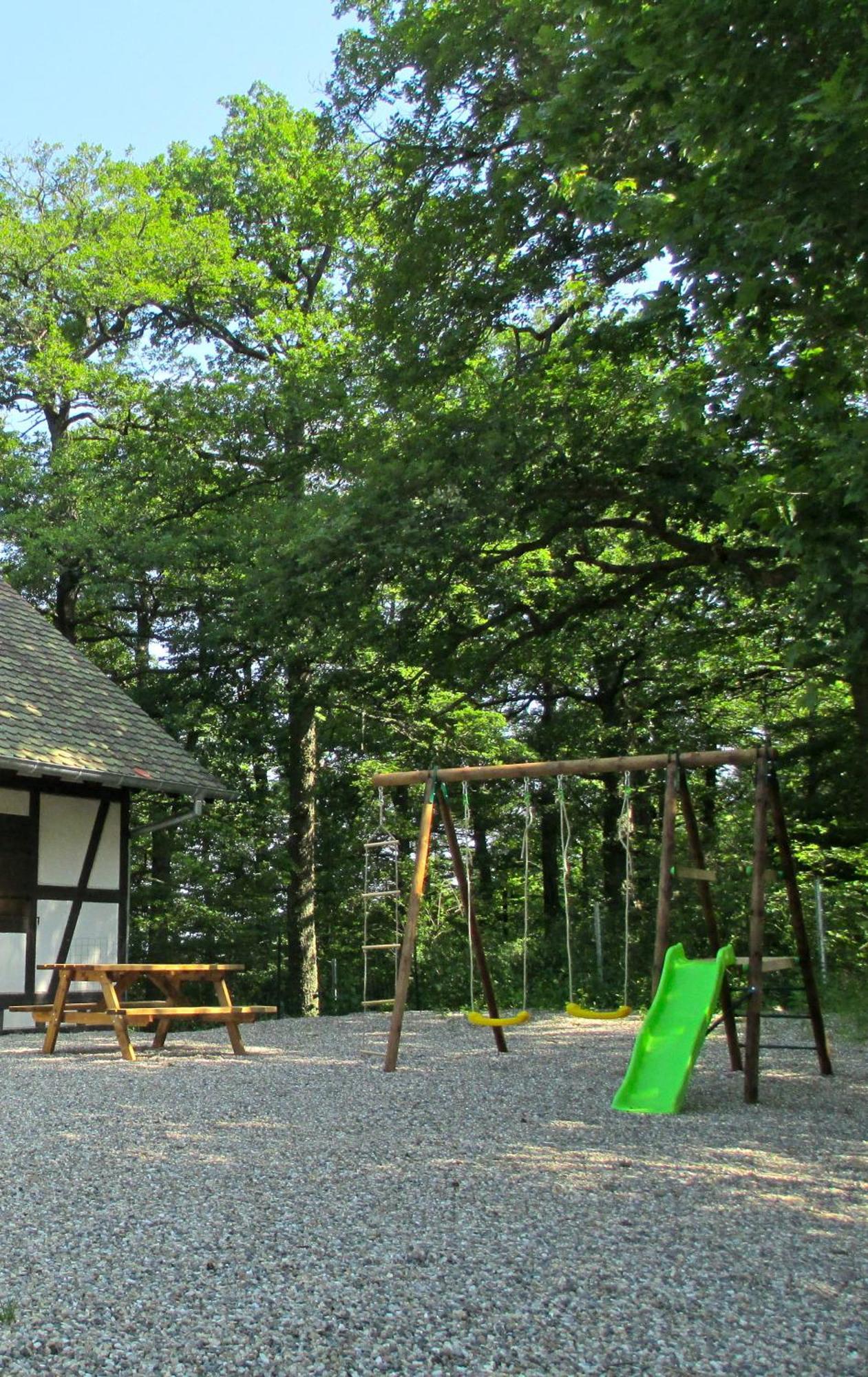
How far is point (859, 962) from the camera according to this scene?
18.3 meters

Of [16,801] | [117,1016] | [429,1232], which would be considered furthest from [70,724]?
[429,1232]

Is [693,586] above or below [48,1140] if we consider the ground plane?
above

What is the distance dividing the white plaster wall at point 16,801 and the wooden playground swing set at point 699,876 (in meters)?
5.29

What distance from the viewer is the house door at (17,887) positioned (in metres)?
13.1

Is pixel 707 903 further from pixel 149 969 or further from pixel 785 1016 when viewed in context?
pixel 149 969

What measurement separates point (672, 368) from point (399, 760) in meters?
8.79

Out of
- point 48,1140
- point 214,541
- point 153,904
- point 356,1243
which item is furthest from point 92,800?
point 356,1243

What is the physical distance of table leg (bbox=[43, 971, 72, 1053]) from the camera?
10047 millimetres

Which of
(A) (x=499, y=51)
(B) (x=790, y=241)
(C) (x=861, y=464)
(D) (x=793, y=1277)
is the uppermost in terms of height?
(A) (x=499, y=51)

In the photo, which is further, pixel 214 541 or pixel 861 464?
pixel 214 541

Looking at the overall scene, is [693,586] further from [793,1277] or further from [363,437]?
[793,1277]

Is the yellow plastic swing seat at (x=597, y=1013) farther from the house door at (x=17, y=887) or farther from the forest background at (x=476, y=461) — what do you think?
the house door at (x=17, y=887)

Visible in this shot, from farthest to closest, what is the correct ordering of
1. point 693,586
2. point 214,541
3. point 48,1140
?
point 214,541 < point 693,586 < point 48,1140

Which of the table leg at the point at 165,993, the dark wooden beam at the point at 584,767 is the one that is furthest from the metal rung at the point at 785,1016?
the table leg at the point at 165,993
